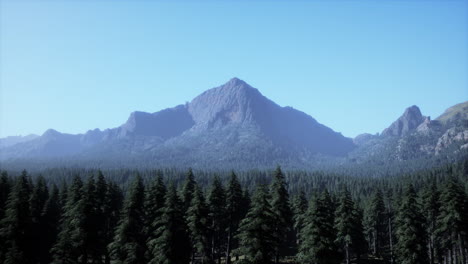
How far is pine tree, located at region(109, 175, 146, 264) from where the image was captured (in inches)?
1727

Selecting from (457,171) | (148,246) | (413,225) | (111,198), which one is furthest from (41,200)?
(457,171)

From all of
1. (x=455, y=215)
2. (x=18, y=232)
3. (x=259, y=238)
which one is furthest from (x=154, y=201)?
(x=455, y=215)

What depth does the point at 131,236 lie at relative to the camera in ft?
149

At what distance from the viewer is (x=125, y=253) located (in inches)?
1758

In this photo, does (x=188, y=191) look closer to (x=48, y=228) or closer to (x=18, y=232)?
(x=18, y=232)

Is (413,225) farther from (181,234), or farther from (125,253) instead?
(125,253)

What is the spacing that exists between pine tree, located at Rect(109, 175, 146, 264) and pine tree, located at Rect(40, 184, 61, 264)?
22.3 metres

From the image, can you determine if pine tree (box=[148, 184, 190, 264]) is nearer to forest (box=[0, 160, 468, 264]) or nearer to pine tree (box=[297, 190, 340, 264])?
forest (box=[0, 160, 468, 264])

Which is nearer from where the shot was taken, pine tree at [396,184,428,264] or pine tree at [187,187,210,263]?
pine tree at [396,184,428,264]

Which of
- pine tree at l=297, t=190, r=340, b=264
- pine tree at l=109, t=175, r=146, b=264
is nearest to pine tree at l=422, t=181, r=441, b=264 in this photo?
pine tree at l=297, t=190, r=340, b=264

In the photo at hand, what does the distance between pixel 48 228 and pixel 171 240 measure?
124ft

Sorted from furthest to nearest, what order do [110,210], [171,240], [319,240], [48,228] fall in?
[48,228] → [110,210] → [319,240] → [171,240]

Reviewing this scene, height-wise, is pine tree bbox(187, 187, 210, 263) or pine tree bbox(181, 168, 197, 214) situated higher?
pine tree bbox(181, 168, 197, 214)

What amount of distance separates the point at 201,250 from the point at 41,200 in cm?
3954
